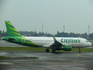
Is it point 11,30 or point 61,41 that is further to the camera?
point 11,30

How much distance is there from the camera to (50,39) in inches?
1431

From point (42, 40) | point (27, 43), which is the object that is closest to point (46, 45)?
point (42, 40)

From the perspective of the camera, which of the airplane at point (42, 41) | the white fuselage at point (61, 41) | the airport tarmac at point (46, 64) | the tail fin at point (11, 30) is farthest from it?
the tail fin at point (11, 30)

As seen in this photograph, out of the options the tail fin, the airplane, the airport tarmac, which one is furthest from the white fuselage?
the airport tarmac

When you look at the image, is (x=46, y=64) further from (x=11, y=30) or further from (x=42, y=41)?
(x=11, y=30)

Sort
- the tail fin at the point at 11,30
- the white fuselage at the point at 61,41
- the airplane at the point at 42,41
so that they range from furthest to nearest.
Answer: the tail fin at the point at 11,30 → the white fuselage at the point at 61,41 → the airplane at the point at 42,41

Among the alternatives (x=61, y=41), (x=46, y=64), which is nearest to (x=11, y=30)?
(x=61, y=41)

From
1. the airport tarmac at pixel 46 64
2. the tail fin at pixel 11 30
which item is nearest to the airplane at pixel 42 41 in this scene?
the tail fin at pixel 11 30

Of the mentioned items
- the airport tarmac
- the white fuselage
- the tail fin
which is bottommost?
the airport tarmac

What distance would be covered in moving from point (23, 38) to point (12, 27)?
3787 millimetres

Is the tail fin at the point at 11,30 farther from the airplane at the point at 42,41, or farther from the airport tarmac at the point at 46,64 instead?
the airport tarmac at the point at 46,64

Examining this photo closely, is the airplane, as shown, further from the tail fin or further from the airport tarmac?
the airport tarmac

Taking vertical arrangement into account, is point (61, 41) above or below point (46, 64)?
above

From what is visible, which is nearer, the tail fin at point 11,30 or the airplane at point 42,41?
the airplane at point 42,41
